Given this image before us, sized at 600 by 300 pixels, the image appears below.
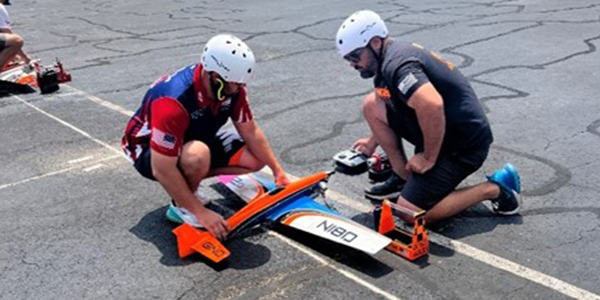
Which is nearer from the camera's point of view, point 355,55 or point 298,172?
point 355,55

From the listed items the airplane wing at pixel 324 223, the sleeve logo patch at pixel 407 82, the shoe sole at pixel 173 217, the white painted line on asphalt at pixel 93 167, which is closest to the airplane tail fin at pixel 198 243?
the shoe sole at pixel 173 217

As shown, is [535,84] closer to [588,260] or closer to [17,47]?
[588,260]

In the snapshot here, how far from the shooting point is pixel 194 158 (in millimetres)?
4164

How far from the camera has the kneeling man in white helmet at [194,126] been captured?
157 inches

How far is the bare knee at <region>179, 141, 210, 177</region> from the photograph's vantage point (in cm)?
416

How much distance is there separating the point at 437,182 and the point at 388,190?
61cm

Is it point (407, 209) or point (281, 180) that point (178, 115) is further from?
point (407, 209)

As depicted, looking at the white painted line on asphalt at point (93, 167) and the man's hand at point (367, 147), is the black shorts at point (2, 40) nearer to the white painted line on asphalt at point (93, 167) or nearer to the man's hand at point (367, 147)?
the white painted line on asphalt at point (93, 167)

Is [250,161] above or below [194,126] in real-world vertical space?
below

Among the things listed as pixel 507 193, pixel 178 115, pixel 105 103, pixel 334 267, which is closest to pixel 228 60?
pixel 178 115

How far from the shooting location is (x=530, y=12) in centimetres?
1266

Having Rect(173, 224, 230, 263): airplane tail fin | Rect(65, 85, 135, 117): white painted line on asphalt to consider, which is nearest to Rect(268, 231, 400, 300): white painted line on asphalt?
Rect(173, 224, 230, 263): airplane tail fin

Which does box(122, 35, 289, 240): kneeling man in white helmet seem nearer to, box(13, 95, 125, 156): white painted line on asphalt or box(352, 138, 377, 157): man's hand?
box(352, 138, 377, 157): man's hand

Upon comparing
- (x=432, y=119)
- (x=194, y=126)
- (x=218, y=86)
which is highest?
(x=218, y=86)
